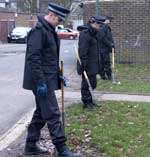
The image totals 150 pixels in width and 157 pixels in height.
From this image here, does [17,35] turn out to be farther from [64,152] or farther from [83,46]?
[64,152]

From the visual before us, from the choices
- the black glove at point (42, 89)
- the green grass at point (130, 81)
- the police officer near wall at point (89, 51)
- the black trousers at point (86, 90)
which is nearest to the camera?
the black glove at point (42, 89)

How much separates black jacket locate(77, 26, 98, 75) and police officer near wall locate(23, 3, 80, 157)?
294 cm

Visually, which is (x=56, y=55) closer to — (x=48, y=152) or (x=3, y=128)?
(x=48, y=152)

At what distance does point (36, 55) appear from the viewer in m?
6.58

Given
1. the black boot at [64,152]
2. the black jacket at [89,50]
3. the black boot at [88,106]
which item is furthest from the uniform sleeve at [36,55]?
the black boot at [88,106]

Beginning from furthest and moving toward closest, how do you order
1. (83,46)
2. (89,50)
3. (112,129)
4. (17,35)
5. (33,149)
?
(17,35) → (89,50) → (83,46) → (112,129) → (33,149)

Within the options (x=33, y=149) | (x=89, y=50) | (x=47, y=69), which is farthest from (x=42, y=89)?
(x=89, y=50)

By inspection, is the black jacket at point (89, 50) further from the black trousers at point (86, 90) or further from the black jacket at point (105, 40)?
the black jacket at point (105, 40)

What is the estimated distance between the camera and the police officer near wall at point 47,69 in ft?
21.6

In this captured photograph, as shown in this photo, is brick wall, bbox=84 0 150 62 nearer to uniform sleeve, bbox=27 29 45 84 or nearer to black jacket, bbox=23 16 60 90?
black jacket, bbox=23 16 60 90

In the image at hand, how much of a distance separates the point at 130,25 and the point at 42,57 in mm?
14065

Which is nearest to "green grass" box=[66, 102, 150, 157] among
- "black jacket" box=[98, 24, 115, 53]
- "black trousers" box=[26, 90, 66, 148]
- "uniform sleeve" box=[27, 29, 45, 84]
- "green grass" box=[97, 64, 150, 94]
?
"black trousers" box=[26, 90, 66, 148]

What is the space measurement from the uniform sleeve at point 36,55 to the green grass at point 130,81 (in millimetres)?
6634

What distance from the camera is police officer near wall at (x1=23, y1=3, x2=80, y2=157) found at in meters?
6.58
